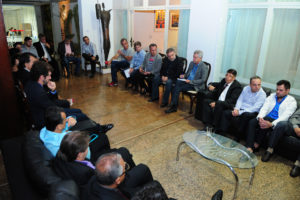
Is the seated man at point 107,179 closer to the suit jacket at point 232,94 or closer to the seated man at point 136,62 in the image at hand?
the suit jacket at point 232,94

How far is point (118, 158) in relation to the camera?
5.01 feet

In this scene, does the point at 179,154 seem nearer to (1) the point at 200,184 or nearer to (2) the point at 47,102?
(1) the point at 200,184

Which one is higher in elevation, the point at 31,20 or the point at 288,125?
the point at 31,20

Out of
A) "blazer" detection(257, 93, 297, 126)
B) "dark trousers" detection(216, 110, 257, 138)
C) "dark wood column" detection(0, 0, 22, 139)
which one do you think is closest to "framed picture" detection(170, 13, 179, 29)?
"dark trousers" detection(216, 110, 257, 138)

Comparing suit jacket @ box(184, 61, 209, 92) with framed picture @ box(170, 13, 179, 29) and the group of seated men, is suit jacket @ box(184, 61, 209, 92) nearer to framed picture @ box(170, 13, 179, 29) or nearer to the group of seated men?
the group of seated men

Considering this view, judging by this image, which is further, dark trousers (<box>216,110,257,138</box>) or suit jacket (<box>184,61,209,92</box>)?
suit jacket (<box>184,61,209,92</box>)

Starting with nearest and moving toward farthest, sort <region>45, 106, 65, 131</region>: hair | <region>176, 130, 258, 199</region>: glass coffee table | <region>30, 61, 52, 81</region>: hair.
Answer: <region>45, 106, 65, 131</region>: hair → <region>176, 130, 258, 199</region>: glass coffee table → <region>30, 61, 52, 81</region>: hair

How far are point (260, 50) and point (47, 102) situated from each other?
3.87 m

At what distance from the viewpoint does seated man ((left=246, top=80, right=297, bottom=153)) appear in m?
3.10

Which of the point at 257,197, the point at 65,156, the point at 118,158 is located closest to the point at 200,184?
the point at 257,197

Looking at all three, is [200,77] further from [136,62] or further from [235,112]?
[136,62]

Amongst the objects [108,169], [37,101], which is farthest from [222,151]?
[37,101]

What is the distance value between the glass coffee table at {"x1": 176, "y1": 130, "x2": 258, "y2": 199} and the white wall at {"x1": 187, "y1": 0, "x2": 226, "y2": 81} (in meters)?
2.41

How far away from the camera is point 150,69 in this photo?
17.8 ft
